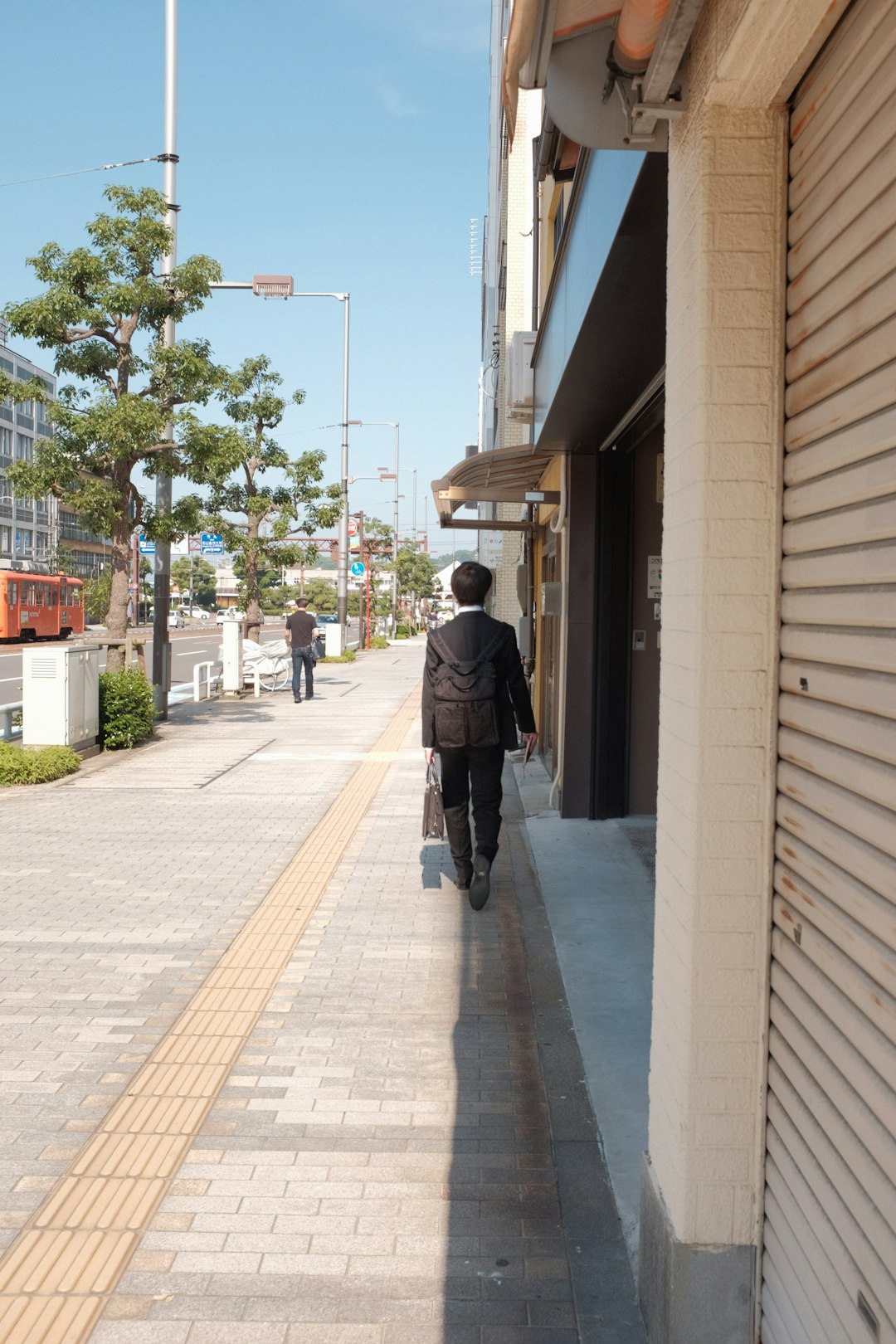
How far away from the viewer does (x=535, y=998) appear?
5234 mm

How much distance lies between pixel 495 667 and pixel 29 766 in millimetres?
6344

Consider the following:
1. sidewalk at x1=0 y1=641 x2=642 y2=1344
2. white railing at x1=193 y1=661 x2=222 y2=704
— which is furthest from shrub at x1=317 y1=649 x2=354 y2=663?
sidewalk at x1=0 y1=641 x2=642 y2=1344

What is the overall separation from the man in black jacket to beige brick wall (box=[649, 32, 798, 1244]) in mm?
3844

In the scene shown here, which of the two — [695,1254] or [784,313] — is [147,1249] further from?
[784,313]

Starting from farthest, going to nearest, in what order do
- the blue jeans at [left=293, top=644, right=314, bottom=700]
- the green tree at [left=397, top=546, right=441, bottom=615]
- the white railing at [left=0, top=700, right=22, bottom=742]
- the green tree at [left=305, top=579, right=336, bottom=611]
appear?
the green tree at [left=305, top=579, right=336, bottom=611], the green tree at [left=397, top=546, right=441, bottom=615], the blue jeans at [left=293, top=644, right=314, bottom=700], the white railing at [left=0, top=700, right=22, bottom=742]

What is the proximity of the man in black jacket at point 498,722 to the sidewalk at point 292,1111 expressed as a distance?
1.24ft

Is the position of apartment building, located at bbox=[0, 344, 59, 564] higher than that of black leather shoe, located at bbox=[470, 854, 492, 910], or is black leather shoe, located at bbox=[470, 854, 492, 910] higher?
apartment building, located at bbox=[0, 344, 59, 564]

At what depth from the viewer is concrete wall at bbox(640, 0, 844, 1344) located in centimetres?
249

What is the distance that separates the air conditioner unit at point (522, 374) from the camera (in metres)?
10.1

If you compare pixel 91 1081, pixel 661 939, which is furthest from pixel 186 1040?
pixel 661 939

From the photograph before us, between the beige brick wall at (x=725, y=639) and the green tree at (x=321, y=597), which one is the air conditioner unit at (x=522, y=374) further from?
the green tree at (x=321, y=597)

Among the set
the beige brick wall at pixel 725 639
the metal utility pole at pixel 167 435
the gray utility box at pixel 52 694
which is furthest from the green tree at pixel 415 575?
the beige brick wall at pixel 725 639

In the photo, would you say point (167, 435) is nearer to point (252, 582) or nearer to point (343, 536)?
point (252, 582)

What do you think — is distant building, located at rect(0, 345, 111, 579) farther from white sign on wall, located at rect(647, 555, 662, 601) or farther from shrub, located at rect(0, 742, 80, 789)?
white sign on wall, located at rect(647, 555, 662, 601)
